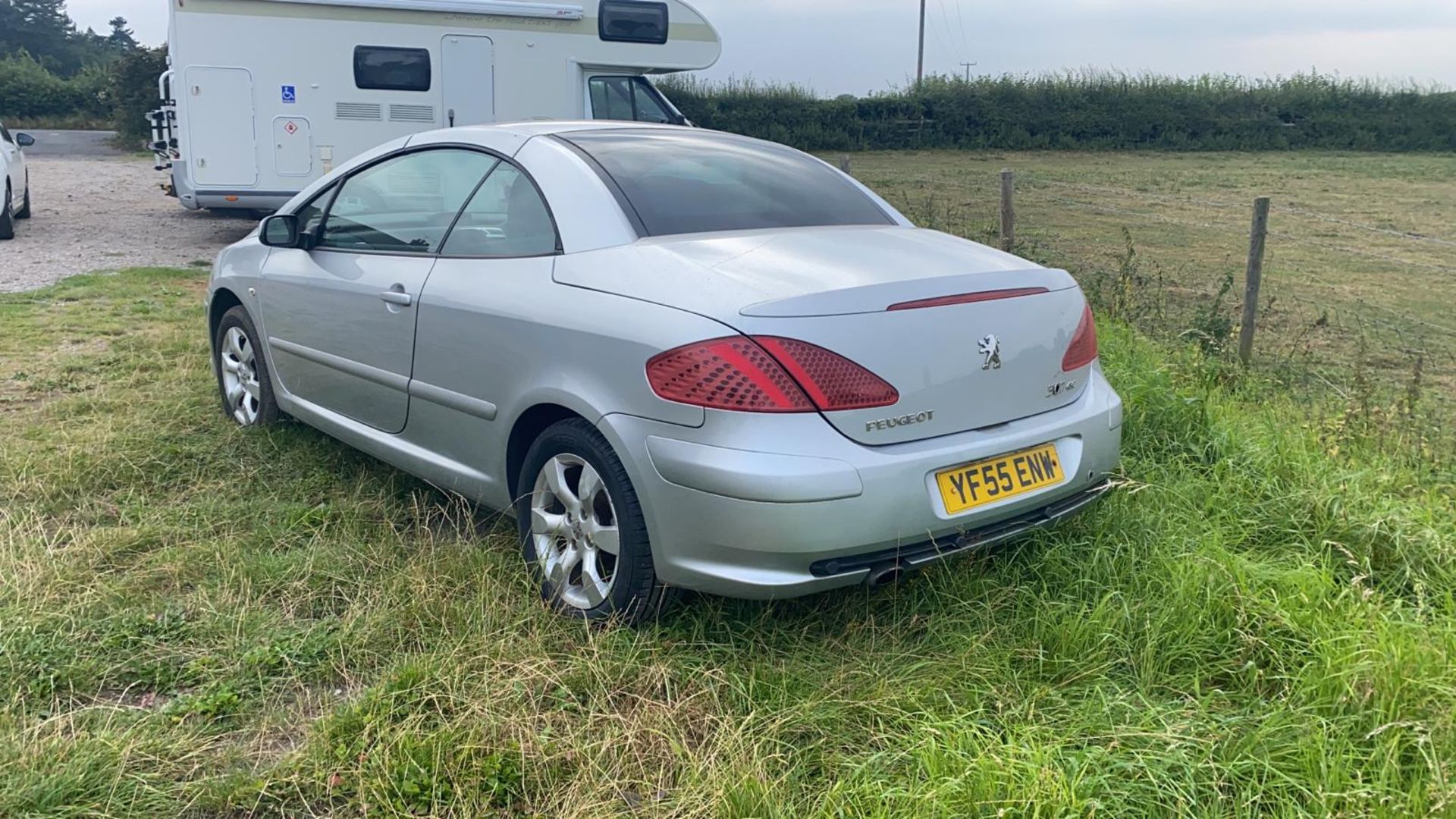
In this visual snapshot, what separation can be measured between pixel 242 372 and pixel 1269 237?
12634 mm

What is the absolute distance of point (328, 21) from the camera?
Answer: 36.1ft

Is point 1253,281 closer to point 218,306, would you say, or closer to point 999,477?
point 999,477

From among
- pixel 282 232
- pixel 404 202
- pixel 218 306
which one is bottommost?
pixel 218 306

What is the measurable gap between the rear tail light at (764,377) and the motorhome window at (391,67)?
984cm

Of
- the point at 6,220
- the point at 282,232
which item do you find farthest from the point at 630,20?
the point at 282,232

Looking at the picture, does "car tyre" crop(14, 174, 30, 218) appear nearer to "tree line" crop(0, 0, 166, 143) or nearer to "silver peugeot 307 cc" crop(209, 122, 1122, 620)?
"silver peugeot 307 cc" crop(209, 122, 1122, 620)

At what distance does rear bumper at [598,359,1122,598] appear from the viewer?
8.36 feet

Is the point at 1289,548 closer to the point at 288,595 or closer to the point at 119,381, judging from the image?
the point at 288,595

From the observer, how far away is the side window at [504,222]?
3293 mm

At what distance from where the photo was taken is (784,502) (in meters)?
2.53

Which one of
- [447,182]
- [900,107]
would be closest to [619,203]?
[447,182]

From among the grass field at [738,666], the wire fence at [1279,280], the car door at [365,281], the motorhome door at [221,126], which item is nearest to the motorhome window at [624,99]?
the wire fence at [1279,280]

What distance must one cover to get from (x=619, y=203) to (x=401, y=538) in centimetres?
140

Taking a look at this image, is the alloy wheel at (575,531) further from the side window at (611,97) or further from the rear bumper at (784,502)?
the side window at (611,97)
